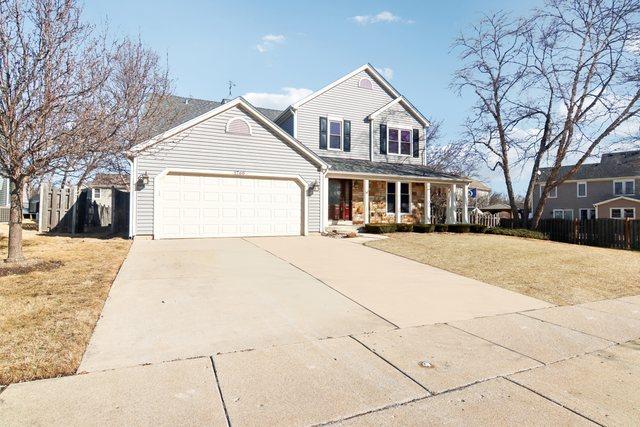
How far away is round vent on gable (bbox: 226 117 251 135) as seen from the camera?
45.1ft

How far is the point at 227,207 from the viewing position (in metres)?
13.7

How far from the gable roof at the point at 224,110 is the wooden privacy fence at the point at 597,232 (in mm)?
13526

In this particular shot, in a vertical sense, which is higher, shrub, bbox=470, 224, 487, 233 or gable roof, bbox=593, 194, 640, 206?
gable roof, bbox=593, 194, 640, 206

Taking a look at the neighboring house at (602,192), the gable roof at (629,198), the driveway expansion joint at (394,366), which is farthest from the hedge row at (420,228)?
the neighboring house at (602,192)

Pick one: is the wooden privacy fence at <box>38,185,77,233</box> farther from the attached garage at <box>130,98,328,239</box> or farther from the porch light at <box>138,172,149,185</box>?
the attached garage at <box>130,98,328,239</box>

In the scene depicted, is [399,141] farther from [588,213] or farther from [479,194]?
[479,194]

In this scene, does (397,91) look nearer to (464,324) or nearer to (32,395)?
(464,324)

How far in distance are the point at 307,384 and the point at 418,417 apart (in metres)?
0.95

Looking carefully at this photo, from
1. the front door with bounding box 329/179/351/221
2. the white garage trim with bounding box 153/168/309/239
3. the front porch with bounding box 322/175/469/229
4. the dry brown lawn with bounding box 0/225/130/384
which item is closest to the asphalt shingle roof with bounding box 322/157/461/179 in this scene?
the front porch with bounding box 322/175/469/229

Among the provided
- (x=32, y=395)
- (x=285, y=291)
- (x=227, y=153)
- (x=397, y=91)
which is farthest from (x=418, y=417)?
(x=397, y=91)

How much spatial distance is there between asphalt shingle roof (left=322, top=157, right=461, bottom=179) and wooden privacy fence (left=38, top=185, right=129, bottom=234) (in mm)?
9545

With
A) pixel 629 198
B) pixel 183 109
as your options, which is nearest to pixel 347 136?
pixel 183 109

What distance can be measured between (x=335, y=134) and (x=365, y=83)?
3.43 metres

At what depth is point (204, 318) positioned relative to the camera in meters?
4.89
